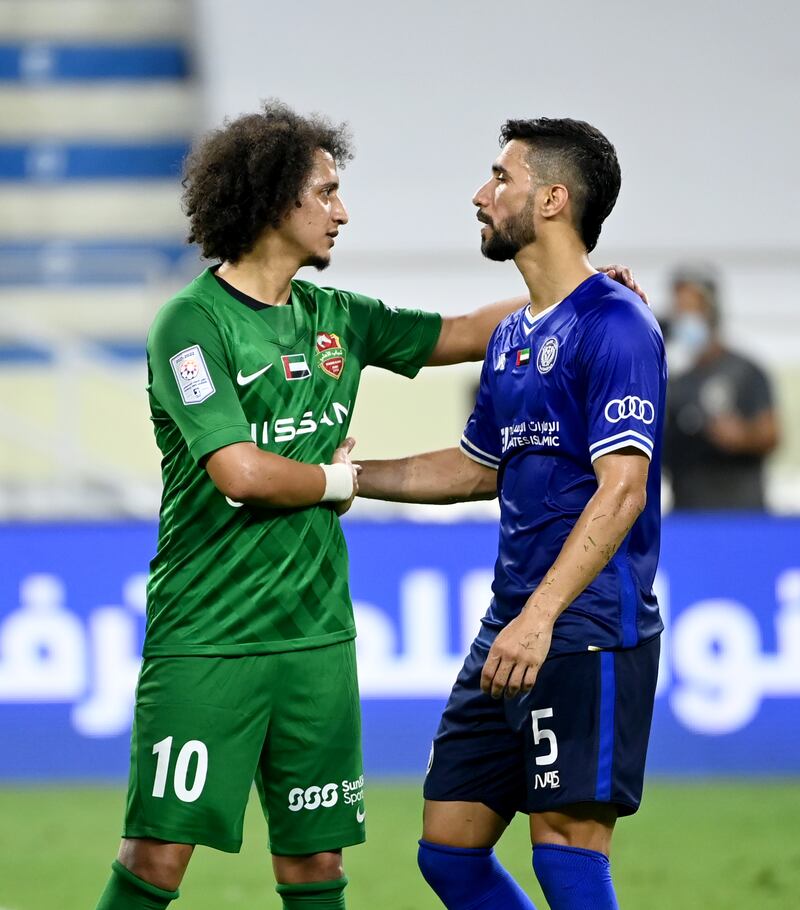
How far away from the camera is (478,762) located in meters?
3.29

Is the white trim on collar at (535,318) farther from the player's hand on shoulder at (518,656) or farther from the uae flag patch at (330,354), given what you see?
the player's hand on shoulder at (518,656)

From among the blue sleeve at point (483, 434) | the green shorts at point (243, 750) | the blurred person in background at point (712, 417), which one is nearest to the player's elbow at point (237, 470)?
the green shorts at point (243, 750)

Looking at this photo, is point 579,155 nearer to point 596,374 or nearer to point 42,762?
point 596,374

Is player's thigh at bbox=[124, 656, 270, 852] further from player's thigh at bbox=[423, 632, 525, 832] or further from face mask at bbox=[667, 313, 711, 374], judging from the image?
face mask at bbox=[667, 313, 711, 374]

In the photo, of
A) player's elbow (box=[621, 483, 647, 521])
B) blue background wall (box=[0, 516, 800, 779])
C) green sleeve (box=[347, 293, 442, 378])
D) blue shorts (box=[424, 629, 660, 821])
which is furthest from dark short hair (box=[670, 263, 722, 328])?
player's elbow (box=[621, 483, 647, 521])

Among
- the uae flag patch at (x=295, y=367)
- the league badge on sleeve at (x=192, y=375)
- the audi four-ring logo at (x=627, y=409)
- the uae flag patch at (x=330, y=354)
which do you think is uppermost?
the uae flag patch at (x=330, y=354)

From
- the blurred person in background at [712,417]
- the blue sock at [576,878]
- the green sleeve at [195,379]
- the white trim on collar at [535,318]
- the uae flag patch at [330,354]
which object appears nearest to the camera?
the blue sock at [576,878]

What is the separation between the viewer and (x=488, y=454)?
3619mm

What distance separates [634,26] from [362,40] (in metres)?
2.32

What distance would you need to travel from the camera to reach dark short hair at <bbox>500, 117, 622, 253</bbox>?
3252 mm

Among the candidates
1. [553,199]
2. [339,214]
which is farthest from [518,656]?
[339,214]

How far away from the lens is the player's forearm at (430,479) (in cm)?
368

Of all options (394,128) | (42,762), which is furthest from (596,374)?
(394,128)

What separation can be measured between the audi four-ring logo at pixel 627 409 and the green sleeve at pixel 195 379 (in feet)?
2.50
